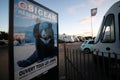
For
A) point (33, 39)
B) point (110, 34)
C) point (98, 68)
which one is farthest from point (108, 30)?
point (33, 39)

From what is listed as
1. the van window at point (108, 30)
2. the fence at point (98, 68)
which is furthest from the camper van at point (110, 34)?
the fence at point (98, 68)

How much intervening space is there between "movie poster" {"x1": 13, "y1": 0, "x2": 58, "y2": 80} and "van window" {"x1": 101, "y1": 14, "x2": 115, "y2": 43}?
340cm

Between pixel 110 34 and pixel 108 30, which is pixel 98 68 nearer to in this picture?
pixel 110 34

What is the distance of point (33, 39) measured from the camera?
122 inches

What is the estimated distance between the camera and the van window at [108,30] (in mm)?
6537

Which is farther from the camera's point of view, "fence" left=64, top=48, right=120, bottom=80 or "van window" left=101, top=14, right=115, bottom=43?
"van window" left=101, top=14, right=115, bottom=43

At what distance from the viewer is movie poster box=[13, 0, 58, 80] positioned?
261 centimetres

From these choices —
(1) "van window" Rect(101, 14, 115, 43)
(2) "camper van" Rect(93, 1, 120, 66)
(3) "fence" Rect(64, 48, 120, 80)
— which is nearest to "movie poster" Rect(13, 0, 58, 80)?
(3) "fence" Rect(64, 48, 120, 80)

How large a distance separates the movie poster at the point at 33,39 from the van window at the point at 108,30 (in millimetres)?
3402

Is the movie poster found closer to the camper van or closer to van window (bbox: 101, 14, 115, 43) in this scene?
the camper van

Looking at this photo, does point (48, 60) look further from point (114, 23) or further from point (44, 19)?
point (114, 23)

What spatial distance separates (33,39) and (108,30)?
4.74 m

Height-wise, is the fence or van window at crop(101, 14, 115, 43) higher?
van window at crop(101, 14, 115, 43)

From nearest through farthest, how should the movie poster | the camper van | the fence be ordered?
the movie poster → the fence → the camper van
